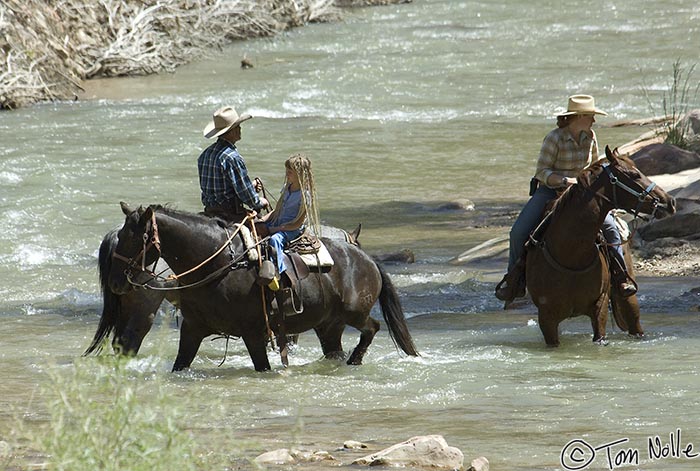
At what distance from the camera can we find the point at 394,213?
20484 mm

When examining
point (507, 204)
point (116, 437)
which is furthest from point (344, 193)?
point (116, 437)

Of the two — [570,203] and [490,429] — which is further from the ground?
[570,203]

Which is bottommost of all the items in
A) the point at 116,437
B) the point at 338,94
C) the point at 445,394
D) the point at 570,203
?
the point at 338,94

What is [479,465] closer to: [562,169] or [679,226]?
[562,169]

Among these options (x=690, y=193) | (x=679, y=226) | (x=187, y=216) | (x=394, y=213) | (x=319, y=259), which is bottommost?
(x=394, y=213)

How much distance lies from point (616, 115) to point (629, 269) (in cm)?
1664

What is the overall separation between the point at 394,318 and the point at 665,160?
8504 mm

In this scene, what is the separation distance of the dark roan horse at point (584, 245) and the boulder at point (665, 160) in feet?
24.8

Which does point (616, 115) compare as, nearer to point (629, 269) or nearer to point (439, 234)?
point (439, 234)

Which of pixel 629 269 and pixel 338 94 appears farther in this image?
pixel 338 94

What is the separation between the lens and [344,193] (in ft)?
72.3

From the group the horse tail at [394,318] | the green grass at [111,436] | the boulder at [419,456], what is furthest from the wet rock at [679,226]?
the green grass at [111,436]

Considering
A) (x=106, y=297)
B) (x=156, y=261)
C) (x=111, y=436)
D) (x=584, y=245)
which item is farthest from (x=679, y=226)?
(x=111, y=436)

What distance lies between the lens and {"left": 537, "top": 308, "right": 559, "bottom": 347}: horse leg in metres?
11.4
